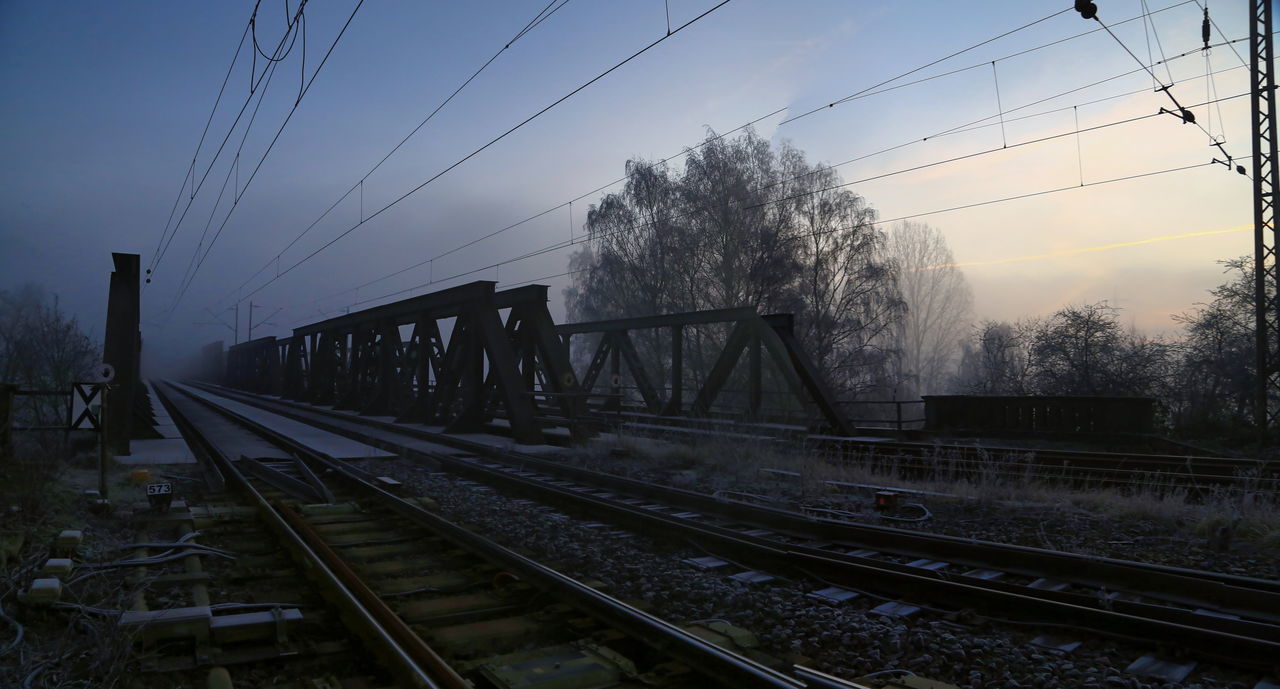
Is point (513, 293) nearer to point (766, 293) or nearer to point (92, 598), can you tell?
point (92, 598)

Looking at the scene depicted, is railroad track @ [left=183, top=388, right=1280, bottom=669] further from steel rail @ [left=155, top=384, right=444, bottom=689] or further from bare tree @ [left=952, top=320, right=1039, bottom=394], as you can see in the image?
bare tree @ [left=952, top=320, right=1039, bottom=394]

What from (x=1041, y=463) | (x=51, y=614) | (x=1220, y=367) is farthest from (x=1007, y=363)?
(x=51, y=614)

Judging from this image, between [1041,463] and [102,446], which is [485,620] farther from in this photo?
[1041,463]

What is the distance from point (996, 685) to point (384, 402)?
24.5 m

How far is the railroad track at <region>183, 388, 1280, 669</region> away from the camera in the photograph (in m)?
4.23

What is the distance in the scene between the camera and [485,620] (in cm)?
479

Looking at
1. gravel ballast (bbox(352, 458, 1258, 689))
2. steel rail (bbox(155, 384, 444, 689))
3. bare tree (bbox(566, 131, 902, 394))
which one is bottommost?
gravel ballast (bbox(352, 458, 1258, 689))

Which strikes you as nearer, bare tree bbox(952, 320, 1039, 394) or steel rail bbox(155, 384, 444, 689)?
steel rail bbox(155, 384, 444, 689)

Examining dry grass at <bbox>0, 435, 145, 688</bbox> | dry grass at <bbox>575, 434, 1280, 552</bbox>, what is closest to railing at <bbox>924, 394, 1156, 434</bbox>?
dry grass at <bbox>575, 434, 1280, 552</bbox>

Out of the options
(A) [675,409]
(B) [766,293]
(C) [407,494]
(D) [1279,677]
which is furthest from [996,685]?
(B) [766,293]

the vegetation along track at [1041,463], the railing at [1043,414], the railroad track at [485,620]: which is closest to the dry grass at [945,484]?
the vegetation along track at [1041,463]

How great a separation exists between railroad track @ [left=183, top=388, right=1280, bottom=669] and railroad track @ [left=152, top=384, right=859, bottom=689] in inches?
68.8

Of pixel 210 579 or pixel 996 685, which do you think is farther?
pixel 210 579

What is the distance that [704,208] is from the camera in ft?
109
